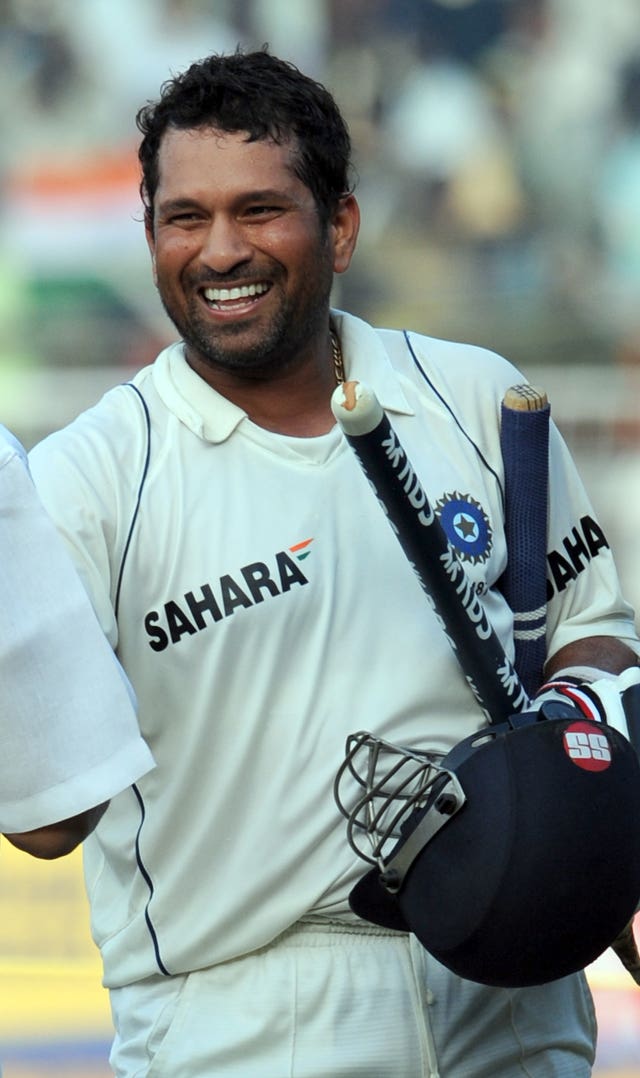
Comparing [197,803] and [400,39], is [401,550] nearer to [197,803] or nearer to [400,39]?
[197,803]

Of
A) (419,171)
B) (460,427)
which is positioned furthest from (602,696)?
(419,171)

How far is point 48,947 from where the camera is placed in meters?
4.12

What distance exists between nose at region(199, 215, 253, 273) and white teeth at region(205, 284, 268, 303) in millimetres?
29

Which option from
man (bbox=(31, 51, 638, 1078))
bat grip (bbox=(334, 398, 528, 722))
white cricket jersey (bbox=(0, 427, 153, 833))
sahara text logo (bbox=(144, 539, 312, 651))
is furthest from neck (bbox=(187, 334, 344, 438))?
white cricket jersey (bbox=(0, 427, 153, 833))

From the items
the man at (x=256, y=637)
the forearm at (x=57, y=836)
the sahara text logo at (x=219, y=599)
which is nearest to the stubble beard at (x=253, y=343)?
the man at (x=256, y=637)

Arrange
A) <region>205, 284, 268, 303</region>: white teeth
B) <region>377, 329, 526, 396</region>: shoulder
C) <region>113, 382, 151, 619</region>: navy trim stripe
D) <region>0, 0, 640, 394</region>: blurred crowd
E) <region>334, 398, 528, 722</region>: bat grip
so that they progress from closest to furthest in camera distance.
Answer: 1. <region>334, 398, 528, 722</region>: bat grip
2. <region>113, 382, 151, 619</region>: navy trim stripe
3. <region>205, 284, 268, 303</region>: white teeth
4. <region>377, 329, 526, 396</region>: shoulder
5. <region>0, 0, 640, 394</region>: blurred crowd

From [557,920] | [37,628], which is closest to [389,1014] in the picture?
[557,920]

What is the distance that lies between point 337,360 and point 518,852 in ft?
2.64

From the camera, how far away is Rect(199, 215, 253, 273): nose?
2.13 meters

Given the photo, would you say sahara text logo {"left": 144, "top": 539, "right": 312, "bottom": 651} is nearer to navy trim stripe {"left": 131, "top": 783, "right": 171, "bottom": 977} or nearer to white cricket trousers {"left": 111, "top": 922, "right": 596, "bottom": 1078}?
navy trim stripe {"left": 131, "top": 783, "right": 171, "bottom": 977}

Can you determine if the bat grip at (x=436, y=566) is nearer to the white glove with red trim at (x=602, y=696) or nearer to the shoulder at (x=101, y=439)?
the white glove with red trim at (x=602, y=696)

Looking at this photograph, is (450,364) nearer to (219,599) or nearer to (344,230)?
(344,230)

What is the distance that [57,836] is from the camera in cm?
148

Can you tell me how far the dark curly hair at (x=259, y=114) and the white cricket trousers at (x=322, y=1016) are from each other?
3.02 ft
